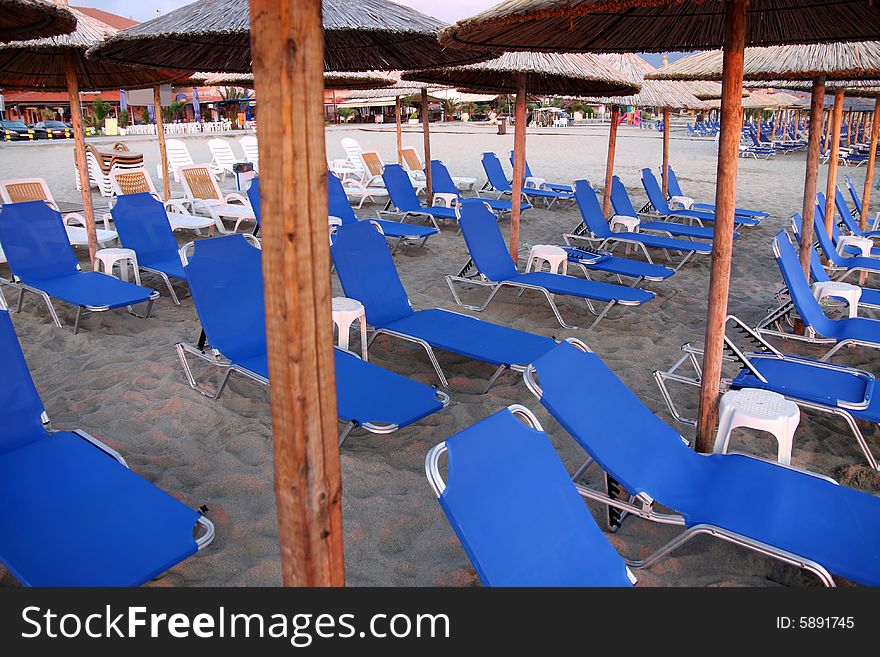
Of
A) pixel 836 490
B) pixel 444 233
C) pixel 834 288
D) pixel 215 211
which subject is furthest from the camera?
pixel 444 233

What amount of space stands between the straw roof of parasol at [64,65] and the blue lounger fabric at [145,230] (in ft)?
4.04

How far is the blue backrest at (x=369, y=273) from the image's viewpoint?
167 inches

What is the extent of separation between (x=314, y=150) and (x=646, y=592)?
4.81 ft

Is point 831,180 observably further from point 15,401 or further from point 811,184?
point 15,401

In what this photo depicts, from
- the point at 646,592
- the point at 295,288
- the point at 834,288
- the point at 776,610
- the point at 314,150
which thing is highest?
the point at 314,150

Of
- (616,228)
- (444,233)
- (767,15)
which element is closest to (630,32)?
(767,15)

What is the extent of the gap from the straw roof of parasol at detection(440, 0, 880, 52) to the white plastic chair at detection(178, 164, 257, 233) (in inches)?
188

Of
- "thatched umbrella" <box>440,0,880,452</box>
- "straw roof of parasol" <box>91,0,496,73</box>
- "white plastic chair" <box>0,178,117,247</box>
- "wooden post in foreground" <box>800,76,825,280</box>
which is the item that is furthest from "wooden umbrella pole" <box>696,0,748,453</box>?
"white plastic chair" <box>0,178,117,247</box>

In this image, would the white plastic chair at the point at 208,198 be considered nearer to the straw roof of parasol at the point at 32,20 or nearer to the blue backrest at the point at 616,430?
the straw roof of parasol at the point at 32,20

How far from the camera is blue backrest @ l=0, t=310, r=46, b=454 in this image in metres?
2.59

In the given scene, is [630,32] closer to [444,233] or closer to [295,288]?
[295,288]

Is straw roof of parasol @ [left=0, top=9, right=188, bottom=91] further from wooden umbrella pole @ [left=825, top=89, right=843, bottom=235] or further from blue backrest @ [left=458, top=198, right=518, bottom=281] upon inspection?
wooden umbrella pole @ [left=825, top=89, right=843, bottom=235]

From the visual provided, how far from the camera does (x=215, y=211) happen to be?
25.3 ft

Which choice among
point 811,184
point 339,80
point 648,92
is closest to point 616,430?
point 811,184
